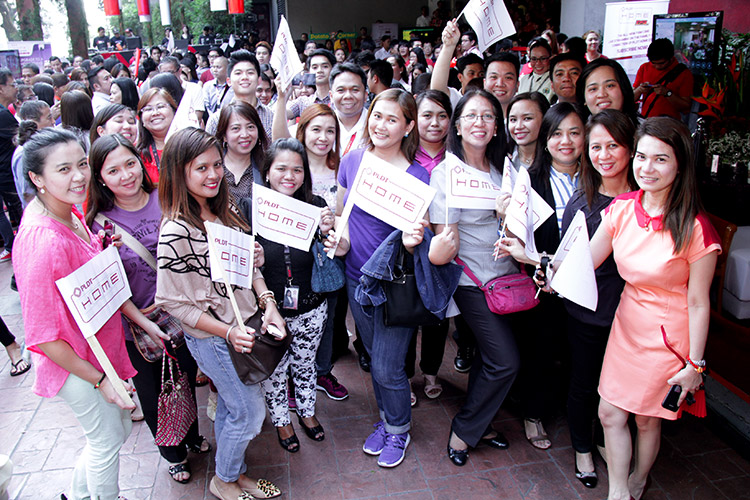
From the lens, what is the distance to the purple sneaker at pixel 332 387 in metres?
3.91

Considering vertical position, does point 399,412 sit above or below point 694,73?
below

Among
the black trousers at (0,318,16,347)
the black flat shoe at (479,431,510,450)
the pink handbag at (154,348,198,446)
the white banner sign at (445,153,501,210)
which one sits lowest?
the black flat shoe at (479,431,510,450)

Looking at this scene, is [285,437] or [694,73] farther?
[694,73]

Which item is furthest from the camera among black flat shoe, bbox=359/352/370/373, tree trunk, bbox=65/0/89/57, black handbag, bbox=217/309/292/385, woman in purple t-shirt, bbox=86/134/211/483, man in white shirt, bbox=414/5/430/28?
tree trunk, bbox=65/0/89/57

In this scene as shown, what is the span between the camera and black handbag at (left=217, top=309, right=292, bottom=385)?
104 inches

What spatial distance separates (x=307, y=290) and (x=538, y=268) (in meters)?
1.28

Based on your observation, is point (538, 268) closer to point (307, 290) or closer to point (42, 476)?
point (307, 290)

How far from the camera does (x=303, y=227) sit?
3039 mm

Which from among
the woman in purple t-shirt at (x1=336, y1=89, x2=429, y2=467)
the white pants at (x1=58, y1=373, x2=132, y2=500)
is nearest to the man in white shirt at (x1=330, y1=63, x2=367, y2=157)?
Answer: the woman in purple t-shirt at (x1=336, y1=89, x2=429, y2=467)

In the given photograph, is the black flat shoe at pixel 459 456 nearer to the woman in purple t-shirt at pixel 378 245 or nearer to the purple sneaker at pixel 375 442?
the woman in purple t-shirt at pixel 378 245

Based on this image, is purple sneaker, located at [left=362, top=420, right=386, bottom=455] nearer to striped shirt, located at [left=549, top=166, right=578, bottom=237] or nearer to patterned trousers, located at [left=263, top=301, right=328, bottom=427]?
patterned trousers, located at [left=263, top=301, right=328, bottom=427]

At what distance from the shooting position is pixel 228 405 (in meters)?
2.77

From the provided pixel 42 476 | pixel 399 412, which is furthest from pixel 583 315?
pixel 42 476

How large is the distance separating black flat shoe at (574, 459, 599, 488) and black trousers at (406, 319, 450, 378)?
116 centimetres
